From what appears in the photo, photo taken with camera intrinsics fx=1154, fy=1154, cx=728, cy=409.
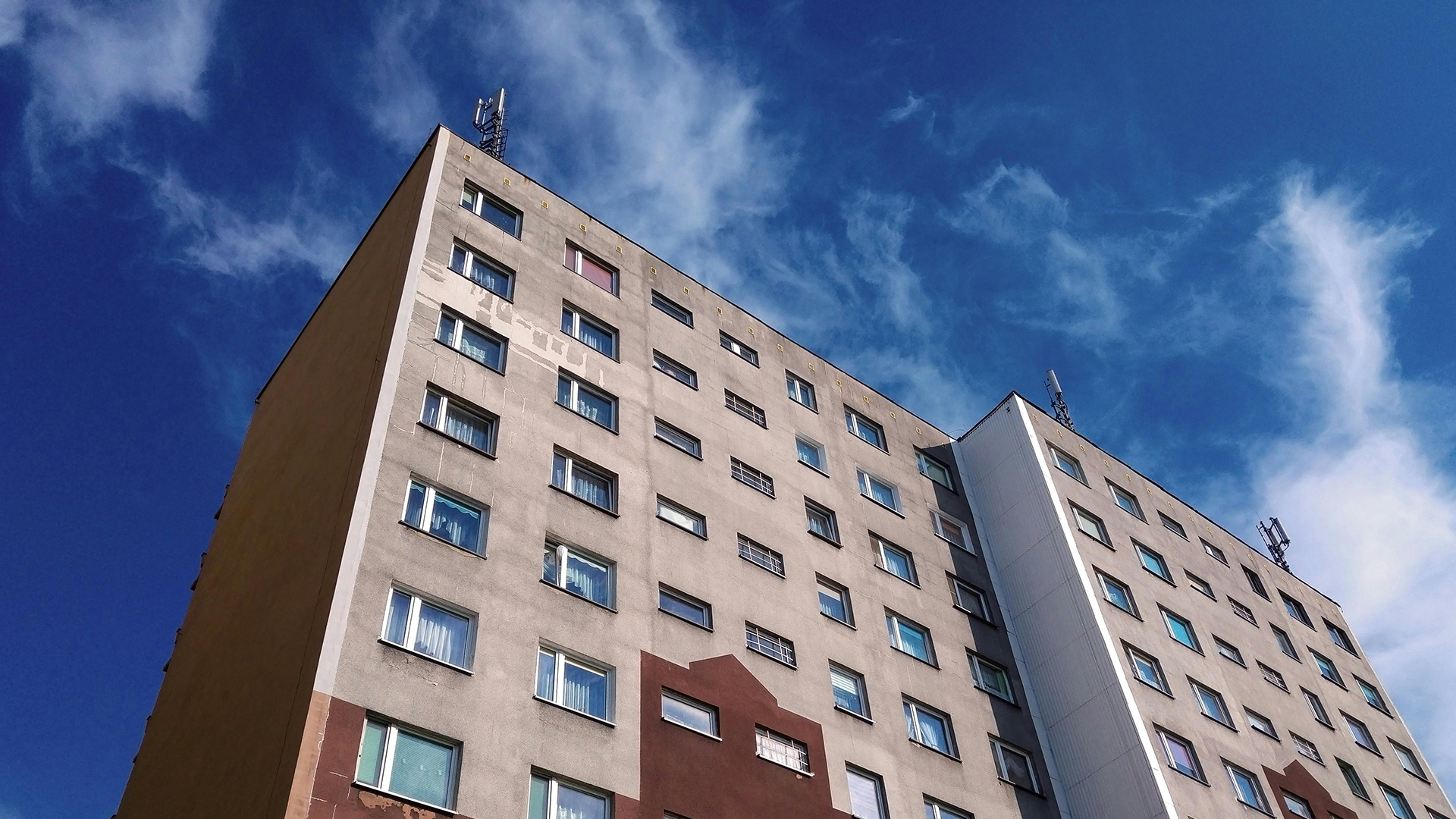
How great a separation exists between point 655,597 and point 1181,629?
2129 centimetres

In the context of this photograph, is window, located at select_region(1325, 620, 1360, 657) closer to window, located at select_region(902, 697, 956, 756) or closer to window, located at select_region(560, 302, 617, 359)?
window, located at select_region(902, 697, 956, 756)

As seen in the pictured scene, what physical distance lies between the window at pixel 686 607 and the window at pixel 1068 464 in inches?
753

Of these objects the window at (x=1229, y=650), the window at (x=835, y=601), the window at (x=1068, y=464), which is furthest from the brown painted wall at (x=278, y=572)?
the window at (x=1229, y=650)

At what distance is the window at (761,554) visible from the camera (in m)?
28.9

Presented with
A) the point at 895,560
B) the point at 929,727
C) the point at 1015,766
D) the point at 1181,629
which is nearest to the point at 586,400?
the point at 895,560

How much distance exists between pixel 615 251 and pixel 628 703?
644 inches

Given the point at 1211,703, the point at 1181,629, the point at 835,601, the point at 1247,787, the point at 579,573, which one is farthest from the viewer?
the point at 1181,629

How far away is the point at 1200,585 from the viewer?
138 feet

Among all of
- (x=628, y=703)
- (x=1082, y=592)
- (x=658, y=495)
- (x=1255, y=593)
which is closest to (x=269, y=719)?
(x=628, y=703)

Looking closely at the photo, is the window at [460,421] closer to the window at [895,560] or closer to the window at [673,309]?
the window at [673,309]

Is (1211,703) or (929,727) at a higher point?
(1211,703)

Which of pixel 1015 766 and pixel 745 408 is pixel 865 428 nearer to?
pixel 745 408

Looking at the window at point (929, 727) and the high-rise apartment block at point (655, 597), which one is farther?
the window at point (929, 727)

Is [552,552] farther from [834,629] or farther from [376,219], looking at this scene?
[376,219]
